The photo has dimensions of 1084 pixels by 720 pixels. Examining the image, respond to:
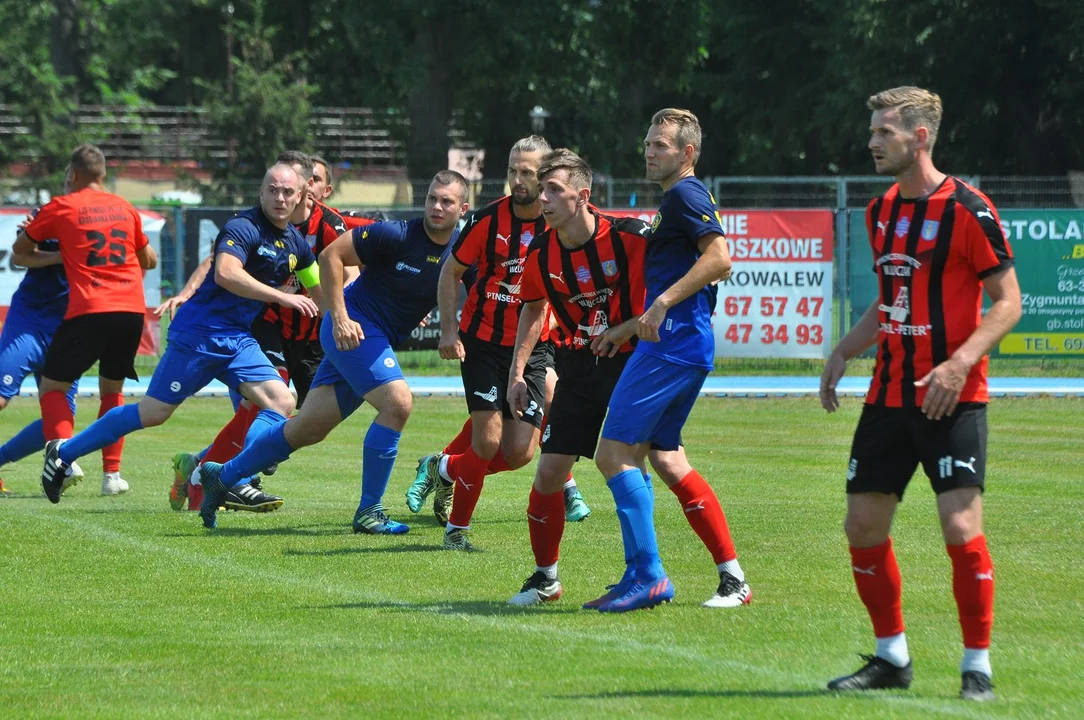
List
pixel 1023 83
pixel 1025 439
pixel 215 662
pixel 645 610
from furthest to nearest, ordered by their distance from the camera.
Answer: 1. pixel 1023 83
2. pixel 1025 439
3. pixel 645 610
4. pixel 215 662

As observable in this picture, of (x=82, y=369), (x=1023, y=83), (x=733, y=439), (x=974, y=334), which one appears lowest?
(x=733, y=439)

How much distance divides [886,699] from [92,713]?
98.7 inches

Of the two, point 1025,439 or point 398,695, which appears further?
point 1025,439

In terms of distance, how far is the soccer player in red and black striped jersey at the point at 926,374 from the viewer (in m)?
4.93

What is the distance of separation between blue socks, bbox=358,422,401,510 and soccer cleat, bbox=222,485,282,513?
0.52m

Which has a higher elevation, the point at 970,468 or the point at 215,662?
the point at 970,468

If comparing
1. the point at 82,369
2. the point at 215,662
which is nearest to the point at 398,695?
the point at 215,662

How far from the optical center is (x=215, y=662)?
563 cm

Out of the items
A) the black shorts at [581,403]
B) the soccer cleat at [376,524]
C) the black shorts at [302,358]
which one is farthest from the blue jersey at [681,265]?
the black shorts at [302,358]

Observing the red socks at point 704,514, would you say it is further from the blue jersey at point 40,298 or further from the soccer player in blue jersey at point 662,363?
the blue jersey at point 40,298

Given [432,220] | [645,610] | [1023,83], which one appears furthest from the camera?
[1023,83]

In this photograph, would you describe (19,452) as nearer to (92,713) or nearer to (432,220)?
(432,220)

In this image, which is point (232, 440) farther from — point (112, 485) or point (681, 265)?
point (681, 265)

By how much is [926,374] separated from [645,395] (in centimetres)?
156
